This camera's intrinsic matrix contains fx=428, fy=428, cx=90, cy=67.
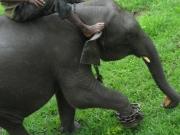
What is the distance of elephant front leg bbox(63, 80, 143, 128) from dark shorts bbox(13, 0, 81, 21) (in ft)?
2.19

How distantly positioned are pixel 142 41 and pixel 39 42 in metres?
0.96

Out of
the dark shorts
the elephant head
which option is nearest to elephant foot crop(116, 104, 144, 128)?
the elephant head

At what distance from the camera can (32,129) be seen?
4.74m

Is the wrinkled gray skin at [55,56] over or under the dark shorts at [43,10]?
under

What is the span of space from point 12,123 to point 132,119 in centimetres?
114

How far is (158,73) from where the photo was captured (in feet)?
13.5

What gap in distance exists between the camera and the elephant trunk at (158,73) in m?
4.00

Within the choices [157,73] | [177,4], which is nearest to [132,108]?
[157,73]

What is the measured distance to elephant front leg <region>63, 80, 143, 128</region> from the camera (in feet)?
12.3

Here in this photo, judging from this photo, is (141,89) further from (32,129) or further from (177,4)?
(177,4)

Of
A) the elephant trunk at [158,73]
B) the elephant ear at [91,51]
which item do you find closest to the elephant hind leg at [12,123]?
the elephant ear at [91,51]

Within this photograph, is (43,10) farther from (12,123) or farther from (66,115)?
(66,115)

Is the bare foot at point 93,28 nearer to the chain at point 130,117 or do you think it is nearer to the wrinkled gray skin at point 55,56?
the wrinkled gray skin at point 55,56

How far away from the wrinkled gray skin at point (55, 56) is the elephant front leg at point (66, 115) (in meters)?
0.48
